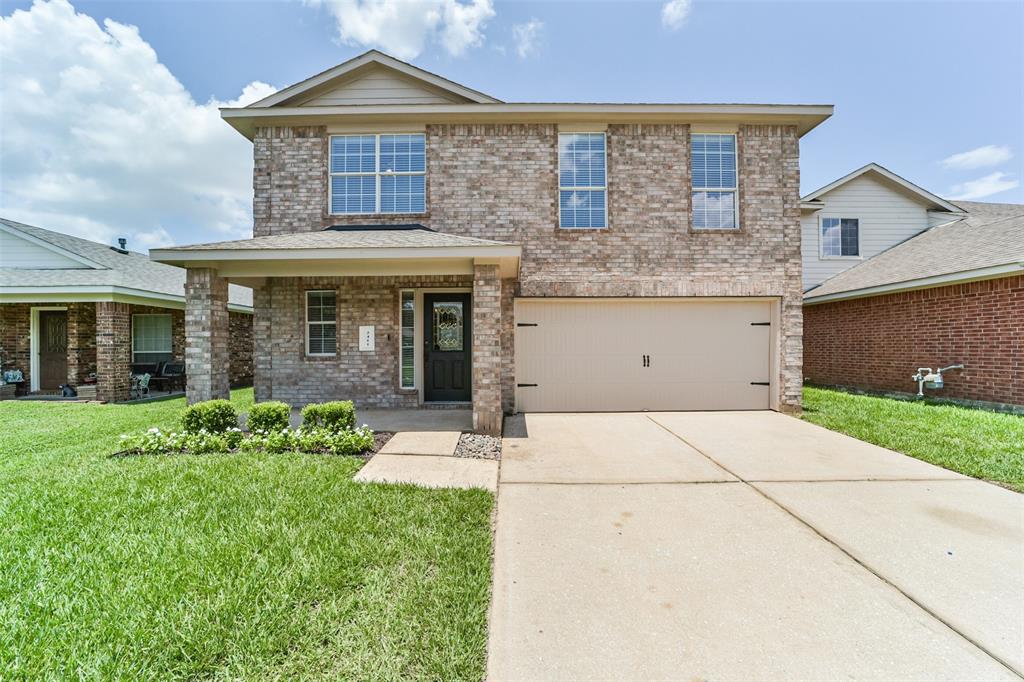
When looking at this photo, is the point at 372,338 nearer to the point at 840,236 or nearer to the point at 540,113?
the point at 540,113

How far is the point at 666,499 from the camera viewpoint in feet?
13.3

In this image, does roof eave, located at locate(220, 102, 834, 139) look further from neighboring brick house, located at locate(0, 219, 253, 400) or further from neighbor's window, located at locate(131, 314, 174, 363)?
neighbor's window, located at locate(131, 314, 174, 363)

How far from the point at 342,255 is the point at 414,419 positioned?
9.61 ft

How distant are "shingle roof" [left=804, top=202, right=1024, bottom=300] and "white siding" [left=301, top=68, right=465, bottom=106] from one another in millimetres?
10777

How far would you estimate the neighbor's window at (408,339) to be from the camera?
27.5 feet

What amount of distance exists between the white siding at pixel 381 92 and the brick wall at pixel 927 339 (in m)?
11.1

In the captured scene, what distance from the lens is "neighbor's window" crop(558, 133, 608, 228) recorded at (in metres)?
8.34

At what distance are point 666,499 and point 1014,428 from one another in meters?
6.41

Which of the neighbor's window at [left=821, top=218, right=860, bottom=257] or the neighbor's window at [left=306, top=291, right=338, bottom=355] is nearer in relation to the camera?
the neighbor's window at [left=306, top=291, right=338, bottom=355]

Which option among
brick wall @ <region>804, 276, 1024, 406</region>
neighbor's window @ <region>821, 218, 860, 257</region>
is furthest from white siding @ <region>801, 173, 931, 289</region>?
brick wall @ <region>804, 276, 1024, 406</region>

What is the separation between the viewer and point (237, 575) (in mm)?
2646

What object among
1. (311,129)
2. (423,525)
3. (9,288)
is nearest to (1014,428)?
(423,525)

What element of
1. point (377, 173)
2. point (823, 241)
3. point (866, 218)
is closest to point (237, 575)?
point (377, 173)

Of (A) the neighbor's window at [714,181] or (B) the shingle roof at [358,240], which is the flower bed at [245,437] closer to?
(B) the shingle roof at [358,240]
